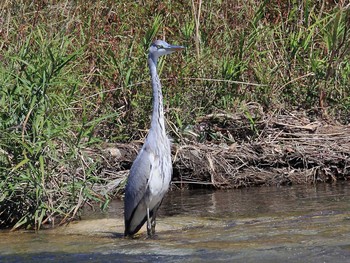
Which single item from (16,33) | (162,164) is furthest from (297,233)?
(16,33)

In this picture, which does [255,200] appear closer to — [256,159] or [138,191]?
[256,159]

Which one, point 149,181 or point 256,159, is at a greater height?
point 256,159

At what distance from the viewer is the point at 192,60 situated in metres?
9.49

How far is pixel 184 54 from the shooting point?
378 inches

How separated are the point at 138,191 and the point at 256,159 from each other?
7.91ft

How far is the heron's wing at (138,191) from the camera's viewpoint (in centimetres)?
658

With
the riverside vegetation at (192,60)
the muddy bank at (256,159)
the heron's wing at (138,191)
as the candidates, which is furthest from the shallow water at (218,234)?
the riverside vegetation at (192,60)

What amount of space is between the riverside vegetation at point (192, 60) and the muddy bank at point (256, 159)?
100 mm

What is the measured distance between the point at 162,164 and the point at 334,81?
3589 mm

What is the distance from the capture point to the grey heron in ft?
21.5

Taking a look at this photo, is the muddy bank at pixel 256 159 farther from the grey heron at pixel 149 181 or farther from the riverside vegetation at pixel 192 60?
the grey heron at pixel 149 181

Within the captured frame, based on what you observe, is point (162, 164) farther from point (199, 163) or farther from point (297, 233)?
point (199, 163)

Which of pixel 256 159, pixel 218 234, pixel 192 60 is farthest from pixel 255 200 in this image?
pixel 192 60

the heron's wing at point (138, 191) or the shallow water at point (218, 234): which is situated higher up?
the heron's wing at point (138, 191)
